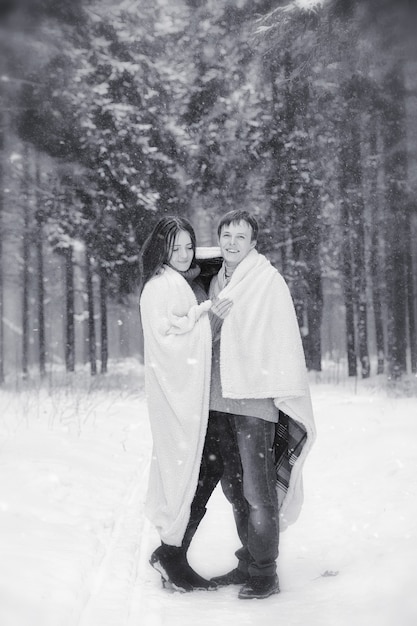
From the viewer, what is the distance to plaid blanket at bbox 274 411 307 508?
12.7 feet

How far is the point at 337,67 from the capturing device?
1284 centimetres

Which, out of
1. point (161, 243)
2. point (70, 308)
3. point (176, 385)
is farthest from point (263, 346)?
point (70, 308)

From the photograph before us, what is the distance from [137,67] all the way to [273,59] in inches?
125

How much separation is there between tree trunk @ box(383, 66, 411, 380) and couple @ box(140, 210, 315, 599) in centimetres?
1154

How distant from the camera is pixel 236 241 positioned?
150 inches

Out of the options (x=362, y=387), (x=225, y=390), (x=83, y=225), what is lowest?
(x=362, y=387)

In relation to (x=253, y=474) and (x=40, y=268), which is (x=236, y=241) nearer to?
(x=253, y=474)

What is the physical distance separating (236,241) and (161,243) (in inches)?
18.9

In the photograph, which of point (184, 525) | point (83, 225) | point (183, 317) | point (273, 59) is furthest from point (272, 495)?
point (83, 225)

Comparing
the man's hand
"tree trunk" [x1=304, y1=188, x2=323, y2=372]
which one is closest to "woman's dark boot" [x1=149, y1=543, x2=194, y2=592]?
the man's hand

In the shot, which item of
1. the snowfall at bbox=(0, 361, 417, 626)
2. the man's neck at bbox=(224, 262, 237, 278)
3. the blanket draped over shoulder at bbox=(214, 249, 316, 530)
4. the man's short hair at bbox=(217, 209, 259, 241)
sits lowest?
the snowfall at bbox=(0, 361, 417, 626)

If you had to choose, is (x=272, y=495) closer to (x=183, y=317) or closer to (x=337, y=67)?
(x=183, y=317)

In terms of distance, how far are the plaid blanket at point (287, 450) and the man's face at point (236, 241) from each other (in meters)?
1.07

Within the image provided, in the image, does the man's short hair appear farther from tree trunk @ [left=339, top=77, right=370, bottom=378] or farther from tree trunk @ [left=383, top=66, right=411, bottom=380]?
tree trunk @ [left=383, top=66, right=411, bottom=380]
